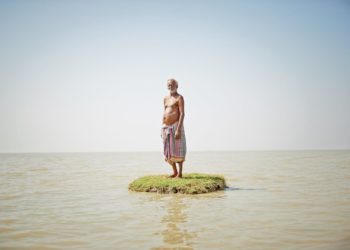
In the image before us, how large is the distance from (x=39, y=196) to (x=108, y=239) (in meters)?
5.78

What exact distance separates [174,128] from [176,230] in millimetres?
5734

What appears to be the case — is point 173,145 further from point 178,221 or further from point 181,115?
point 178,221

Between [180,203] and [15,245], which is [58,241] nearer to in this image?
[15,245]

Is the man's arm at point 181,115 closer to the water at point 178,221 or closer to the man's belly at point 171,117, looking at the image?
the man's belly at point 171,117

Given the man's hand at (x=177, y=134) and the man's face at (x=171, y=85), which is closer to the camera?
the man's hand at (x=177, y=134)

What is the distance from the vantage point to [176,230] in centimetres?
557

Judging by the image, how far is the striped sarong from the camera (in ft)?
35.9

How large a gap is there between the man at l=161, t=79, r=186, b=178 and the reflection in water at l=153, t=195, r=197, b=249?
2.90m

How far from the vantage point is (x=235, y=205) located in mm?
7988

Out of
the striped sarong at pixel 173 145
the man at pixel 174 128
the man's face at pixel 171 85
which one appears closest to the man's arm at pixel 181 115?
the man at pixel 174 128

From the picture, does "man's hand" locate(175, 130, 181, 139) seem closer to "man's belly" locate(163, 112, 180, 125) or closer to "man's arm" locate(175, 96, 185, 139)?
"man's arm" locate(175, 96, 185, 139)

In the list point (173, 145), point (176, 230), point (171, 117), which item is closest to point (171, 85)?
point (171, 117)

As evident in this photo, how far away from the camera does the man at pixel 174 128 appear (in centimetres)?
1095

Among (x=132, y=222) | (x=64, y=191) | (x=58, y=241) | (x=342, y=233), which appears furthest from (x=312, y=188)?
(x=58, y=241)
